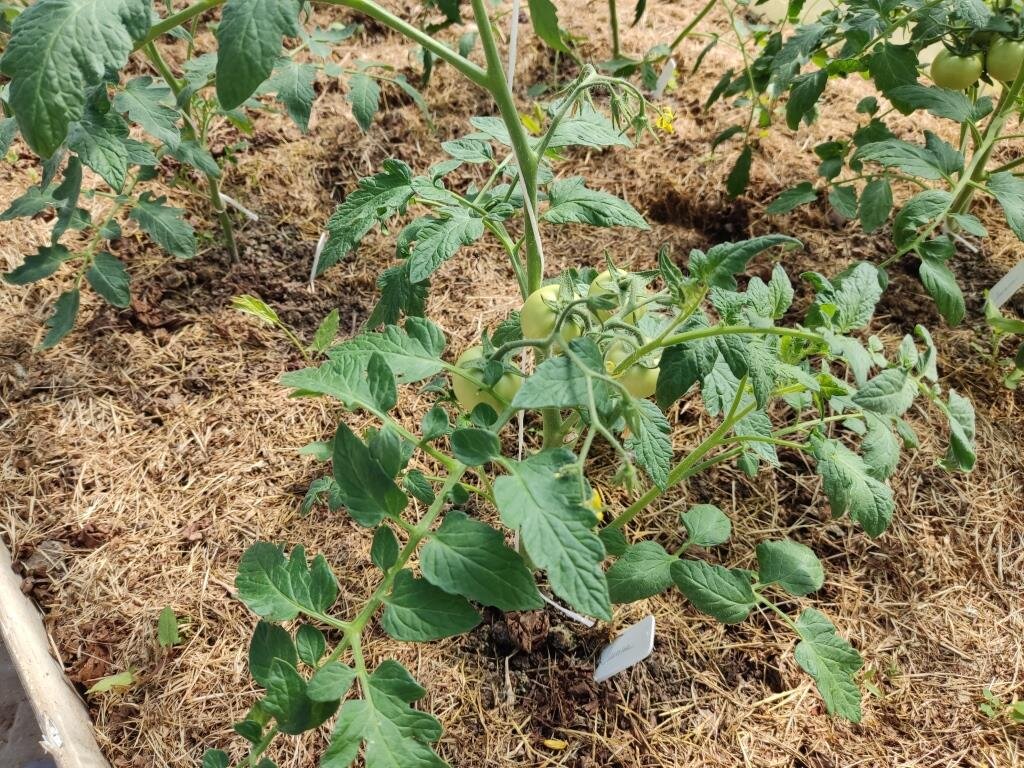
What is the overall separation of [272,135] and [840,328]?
171 cm

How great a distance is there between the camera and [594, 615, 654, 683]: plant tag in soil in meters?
1.03

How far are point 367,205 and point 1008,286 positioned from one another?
4.42 feet

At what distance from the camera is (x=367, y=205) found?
964 millimetres

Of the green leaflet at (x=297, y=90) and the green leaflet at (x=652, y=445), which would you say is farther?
the green leaflet at (x=297, y=90)

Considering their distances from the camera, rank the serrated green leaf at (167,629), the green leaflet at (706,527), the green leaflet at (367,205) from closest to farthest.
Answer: the green leaflet at (367,205), the green leaflet at (706,527), the serrated green leaf at (167,629)

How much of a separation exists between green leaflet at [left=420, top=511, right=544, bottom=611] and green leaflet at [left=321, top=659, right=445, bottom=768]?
112 mm

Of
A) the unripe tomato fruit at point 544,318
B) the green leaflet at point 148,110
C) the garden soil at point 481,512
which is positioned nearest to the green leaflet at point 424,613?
the unripe tomato fruit at point 544,318

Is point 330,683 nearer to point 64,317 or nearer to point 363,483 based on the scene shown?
point 363,483

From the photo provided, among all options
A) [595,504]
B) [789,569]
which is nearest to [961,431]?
[789,569]

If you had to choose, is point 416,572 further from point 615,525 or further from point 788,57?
point 788,57

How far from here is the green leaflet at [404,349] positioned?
0.87m

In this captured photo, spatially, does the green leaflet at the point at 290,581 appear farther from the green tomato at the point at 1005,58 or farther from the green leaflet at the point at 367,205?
A: the green tomato at the point at 1005,58

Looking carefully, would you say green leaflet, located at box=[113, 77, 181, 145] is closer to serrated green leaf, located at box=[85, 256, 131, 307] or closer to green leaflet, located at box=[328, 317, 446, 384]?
serrated green leaf, located at box=[85, 256, 131, 307]

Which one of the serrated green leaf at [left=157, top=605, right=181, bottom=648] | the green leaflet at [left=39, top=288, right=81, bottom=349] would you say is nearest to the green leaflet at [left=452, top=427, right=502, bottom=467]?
the serrated green leaf at [left=157, top=605, right=181, bottom=648]
